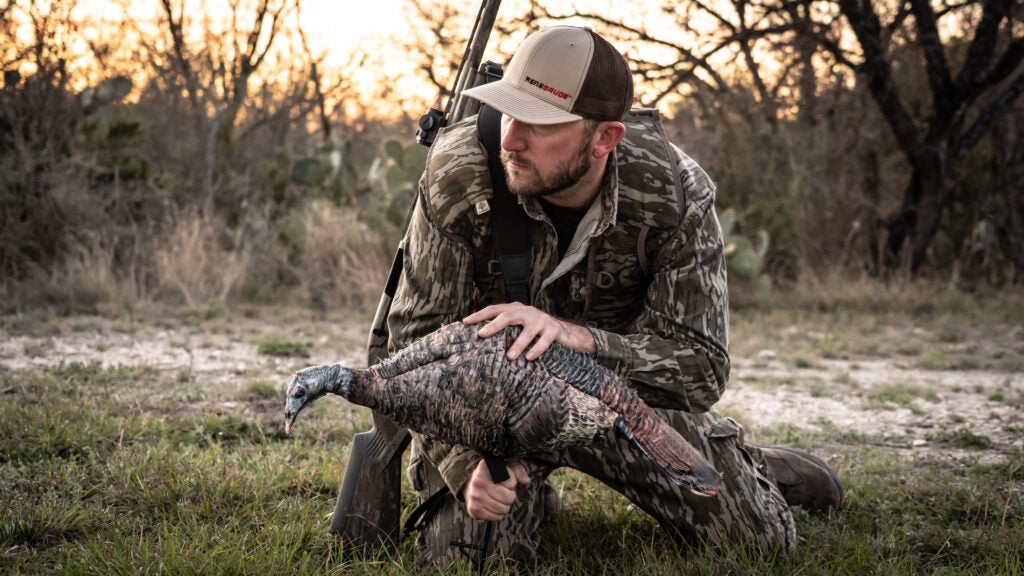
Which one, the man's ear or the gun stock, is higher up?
the man's ear

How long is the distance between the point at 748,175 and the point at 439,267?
9663 mm

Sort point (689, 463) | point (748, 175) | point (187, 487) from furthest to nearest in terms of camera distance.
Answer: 1. point (748, 175)
2. point (187, 487)
3. point (689, 463)

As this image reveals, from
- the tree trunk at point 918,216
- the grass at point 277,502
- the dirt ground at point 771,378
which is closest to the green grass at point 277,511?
the grass at point 277,502

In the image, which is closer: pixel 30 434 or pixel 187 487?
pixel 187 487

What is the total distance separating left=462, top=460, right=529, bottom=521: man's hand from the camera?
110 inches

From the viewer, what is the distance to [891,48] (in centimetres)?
1123

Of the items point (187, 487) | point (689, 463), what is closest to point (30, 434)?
point (187, 487)

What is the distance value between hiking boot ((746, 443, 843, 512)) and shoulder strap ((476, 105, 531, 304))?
133 centimetres

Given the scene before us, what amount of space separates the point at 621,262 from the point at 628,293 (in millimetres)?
181

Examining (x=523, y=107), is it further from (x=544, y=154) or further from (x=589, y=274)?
(x=589, y=274)

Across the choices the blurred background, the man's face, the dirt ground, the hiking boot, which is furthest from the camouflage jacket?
the blurred background

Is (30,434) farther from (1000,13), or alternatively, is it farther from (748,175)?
(1000,13)

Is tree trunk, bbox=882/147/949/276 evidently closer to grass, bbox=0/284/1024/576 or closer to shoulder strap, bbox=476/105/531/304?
grass, bbox=0/284/1024/576

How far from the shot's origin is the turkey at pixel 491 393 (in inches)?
101
